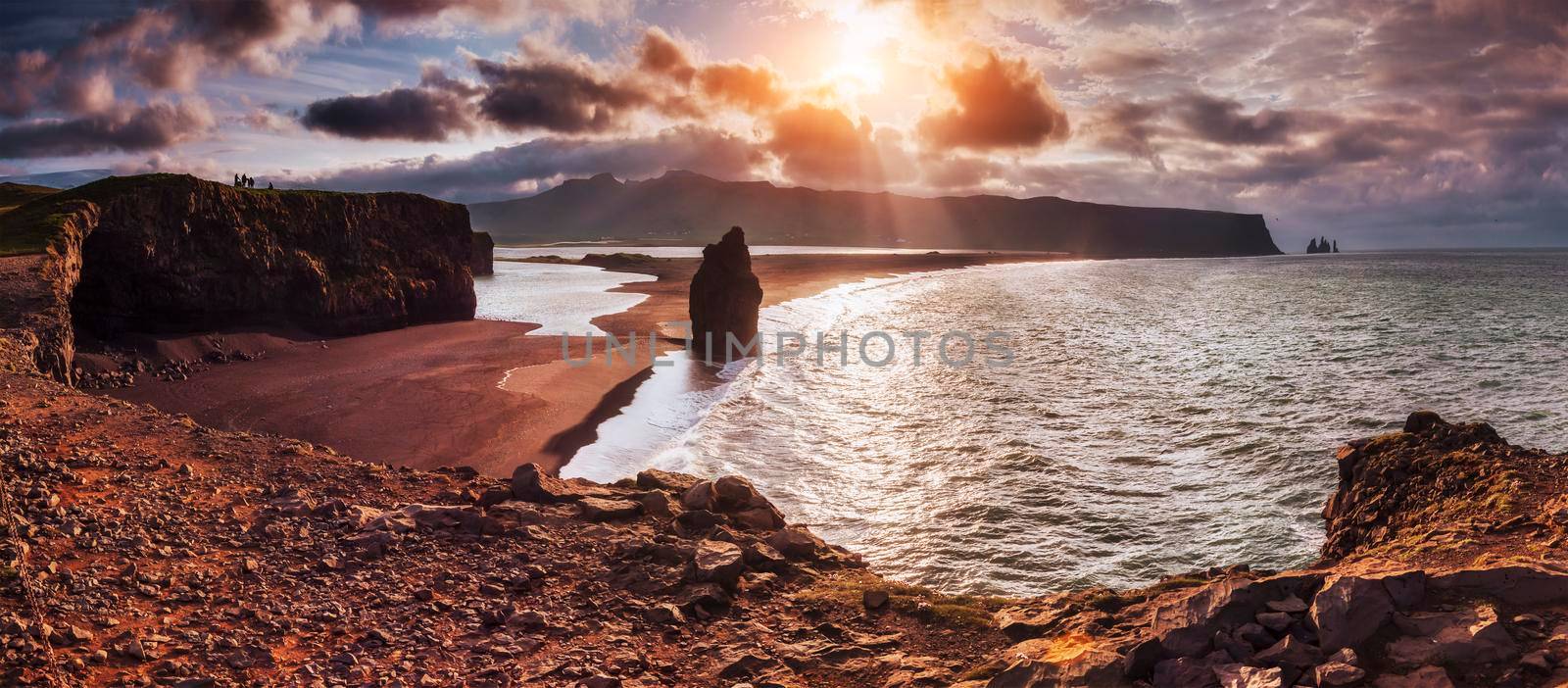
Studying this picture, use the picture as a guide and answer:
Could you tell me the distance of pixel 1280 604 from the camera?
601 centimetres

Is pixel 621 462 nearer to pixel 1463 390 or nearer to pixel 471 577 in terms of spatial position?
pixel 471 577

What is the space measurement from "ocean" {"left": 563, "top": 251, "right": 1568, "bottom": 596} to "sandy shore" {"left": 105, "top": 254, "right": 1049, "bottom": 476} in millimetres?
1681

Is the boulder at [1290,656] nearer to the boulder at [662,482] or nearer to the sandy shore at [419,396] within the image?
the boulder at [662,482]

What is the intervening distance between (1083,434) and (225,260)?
31.7 meters

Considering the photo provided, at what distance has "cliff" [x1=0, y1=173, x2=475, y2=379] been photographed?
20.8 metres

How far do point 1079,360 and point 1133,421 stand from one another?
11.4 meters

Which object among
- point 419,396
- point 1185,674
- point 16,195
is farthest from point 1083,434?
point 16,195

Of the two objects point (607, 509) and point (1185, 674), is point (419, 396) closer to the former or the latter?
point (607, 509)

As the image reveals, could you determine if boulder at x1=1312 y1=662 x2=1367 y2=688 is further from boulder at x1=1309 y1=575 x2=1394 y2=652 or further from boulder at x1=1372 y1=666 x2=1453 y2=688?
boulder at x1=1309 y1=575 x2=1394 y2=652

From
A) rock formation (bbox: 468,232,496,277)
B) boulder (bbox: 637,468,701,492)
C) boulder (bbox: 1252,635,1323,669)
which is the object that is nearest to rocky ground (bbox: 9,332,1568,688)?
boulder (bbox: 1252,635,1323,669)

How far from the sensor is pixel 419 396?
69.5 feet

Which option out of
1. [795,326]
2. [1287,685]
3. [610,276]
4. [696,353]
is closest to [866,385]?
[696,353]

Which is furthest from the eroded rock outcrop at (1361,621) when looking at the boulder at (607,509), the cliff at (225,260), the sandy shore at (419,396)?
the cliff at (225,260)

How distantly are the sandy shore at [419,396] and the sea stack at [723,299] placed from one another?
5.75 m
